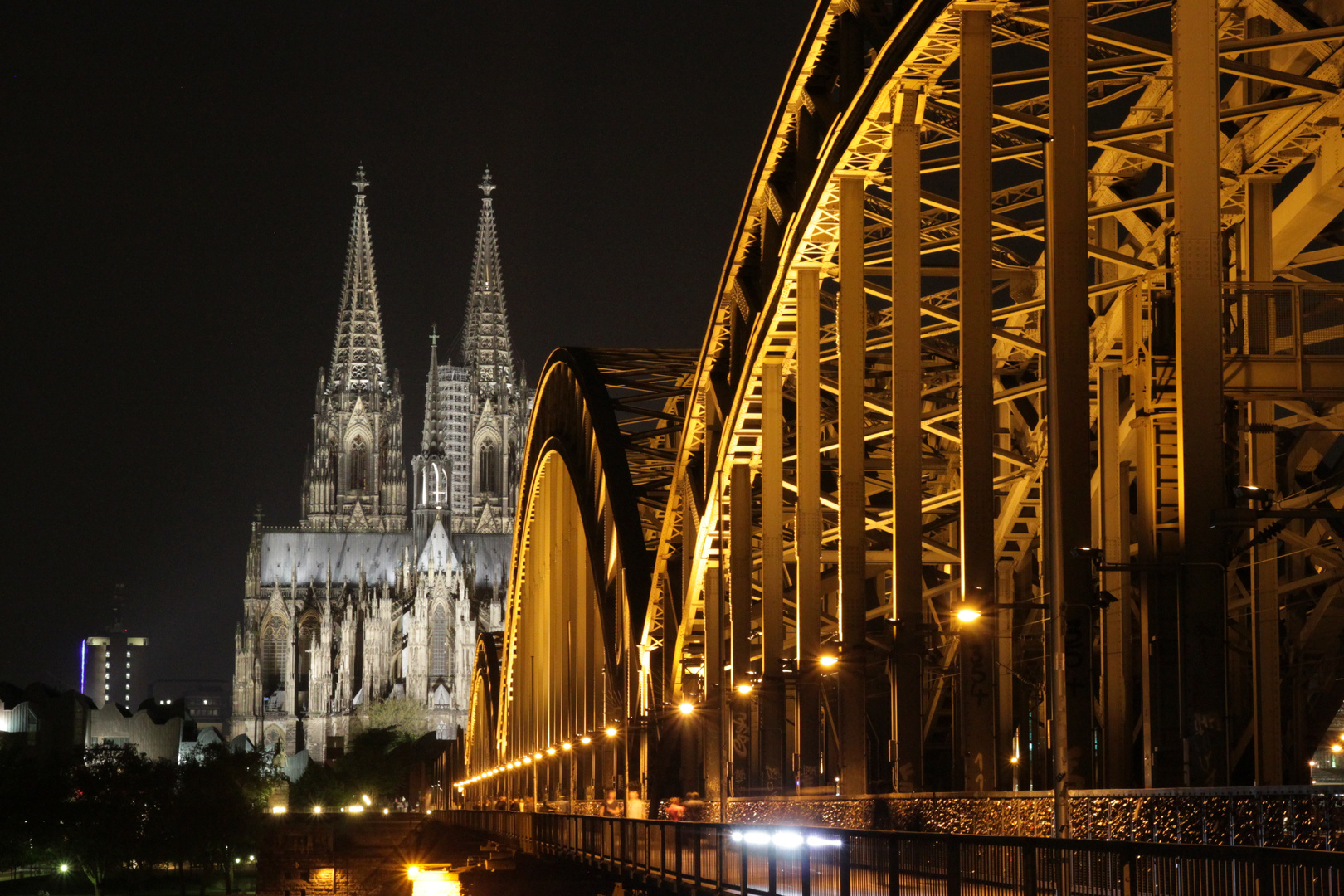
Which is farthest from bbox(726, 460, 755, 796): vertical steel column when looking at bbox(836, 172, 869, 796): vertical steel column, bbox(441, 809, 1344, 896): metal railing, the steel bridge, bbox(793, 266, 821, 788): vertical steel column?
bbox(836, 172, 869, 796): vertical steel column

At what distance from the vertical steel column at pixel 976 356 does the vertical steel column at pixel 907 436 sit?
1.81m

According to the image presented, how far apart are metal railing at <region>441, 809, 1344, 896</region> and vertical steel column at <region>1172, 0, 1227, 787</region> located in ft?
7.43

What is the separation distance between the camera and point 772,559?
29000mm

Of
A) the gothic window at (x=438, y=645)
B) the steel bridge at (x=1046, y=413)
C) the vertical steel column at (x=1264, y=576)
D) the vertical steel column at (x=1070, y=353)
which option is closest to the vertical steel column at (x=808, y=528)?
the steel bridge at (x=1046, y=413)

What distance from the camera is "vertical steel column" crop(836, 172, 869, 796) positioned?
23.5 m

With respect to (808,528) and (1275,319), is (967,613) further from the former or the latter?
(808,528)

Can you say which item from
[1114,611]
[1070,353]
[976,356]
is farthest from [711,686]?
[1070,353]

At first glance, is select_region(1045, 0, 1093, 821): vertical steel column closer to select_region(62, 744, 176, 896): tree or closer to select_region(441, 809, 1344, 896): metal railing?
select_region(441, 809, 1344, 896): metal railing

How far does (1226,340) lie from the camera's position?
1950 cm

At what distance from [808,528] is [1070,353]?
9292 millimetres

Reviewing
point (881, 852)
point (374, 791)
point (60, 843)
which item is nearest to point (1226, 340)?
point (881, 852)

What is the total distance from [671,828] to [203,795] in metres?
85.4

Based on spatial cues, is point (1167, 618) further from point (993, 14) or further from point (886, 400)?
point (886, 400)

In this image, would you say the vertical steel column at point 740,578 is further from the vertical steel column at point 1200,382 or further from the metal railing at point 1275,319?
the vertical steel column at point 1200,382
